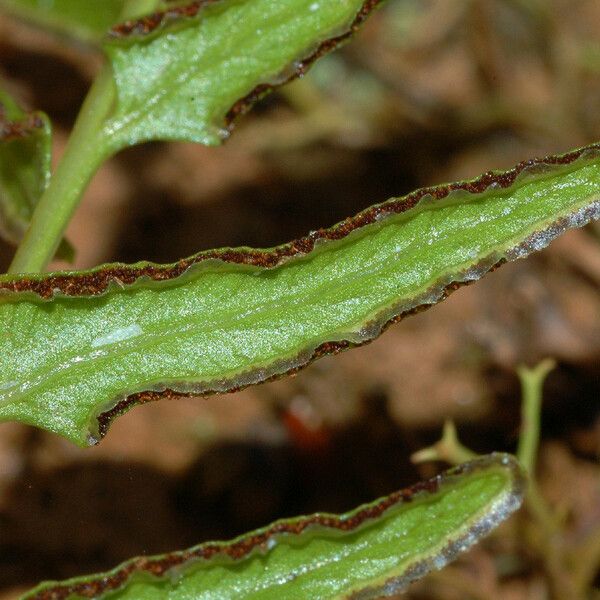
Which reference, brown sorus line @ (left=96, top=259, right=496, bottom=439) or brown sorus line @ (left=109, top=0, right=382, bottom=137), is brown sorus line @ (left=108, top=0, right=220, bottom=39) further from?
brown sorus line @ (left=96, top=259, right=496, bottom=439)

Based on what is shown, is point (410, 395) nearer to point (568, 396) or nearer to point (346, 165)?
point (568, 396)

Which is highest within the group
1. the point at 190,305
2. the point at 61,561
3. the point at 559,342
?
the point at 559,342

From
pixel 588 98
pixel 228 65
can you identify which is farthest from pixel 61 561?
pixel 588 98

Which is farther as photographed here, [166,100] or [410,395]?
[410,395]

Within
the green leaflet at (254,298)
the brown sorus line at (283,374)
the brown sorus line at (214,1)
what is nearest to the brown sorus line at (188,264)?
the green leaflet at (254,298)

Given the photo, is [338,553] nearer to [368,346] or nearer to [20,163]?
[20,163]

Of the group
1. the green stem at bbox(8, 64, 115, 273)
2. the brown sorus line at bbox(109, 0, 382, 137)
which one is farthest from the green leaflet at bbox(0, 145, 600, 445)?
the brown sorus line at bbox(109, 0, 382, 137)

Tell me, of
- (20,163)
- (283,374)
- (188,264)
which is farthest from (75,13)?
(283,374)
